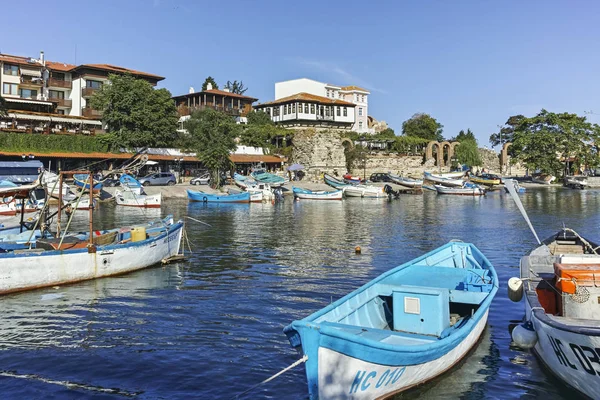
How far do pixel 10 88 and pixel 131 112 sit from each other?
1652cm

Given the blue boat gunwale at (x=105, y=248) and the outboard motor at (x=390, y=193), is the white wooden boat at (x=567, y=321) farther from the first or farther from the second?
the outboard motor at (x=390, y=193)

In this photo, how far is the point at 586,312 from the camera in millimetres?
8469

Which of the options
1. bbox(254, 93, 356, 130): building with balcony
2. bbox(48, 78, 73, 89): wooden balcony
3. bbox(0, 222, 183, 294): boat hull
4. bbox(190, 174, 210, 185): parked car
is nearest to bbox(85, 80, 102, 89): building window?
bbox(48, 78, 73, 89): wooden balcony

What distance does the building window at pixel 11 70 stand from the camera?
57.8 m

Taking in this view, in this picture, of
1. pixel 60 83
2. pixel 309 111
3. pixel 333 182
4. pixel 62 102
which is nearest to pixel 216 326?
pixel 333 182

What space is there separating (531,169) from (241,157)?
47.0 meters

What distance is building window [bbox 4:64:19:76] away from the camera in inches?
2274

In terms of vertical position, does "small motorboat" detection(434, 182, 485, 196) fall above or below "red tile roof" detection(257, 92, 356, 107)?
below

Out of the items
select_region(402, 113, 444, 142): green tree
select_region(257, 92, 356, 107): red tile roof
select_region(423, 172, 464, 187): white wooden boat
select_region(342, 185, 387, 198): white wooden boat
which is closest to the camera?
select_region(342, 185, 387, 198): white wooden boat

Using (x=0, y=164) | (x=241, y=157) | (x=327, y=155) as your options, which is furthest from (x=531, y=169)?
(x=0, y=164)

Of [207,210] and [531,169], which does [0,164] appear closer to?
[207,210]

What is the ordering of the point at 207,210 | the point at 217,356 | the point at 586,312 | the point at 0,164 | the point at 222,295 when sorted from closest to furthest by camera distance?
1. the point at 586,312
2. the point at 217,356
3. the point at 222,295
4. the point at 207,210
5. the point at 0,164

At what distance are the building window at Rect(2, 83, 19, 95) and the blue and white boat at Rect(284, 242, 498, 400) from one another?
59.0 meters

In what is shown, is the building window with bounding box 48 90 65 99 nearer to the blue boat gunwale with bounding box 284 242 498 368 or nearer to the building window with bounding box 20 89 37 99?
the building window with bounding box 20 89 37 99
